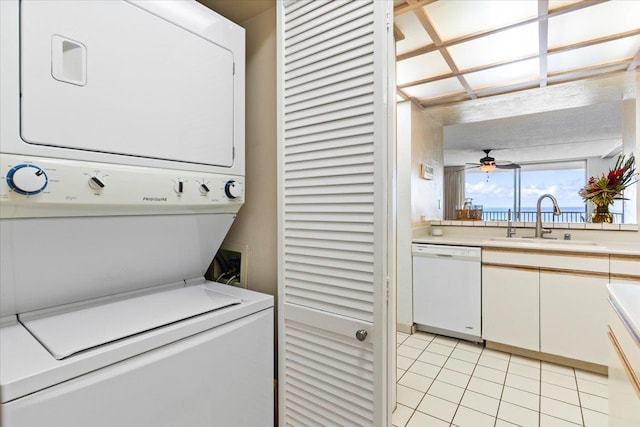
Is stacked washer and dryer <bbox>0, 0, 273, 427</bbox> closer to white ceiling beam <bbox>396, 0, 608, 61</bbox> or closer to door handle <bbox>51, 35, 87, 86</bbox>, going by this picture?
door handle <bbox>51, 35, 87, 86</bbox>

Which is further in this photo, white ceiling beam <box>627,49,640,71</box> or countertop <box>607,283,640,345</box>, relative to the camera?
white ceiling beam <box>627,49,640,71</box>

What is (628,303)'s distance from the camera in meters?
1.19

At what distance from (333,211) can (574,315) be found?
7.68ft

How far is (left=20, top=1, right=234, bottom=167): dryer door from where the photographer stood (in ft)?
2.66

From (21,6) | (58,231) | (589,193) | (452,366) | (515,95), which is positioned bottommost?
(452,366)

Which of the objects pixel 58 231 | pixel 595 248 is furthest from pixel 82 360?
pixel 595 248

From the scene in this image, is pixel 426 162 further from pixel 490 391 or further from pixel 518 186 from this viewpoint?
pixel 518 186

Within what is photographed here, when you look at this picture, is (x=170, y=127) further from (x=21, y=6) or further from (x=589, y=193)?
(x=589, y=193)

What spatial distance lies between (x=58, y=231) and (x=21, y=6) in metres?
0.57

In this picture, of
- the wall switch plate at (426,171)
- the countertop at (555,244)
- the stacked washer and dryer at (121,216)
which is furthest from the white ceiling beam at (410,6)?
the countertop at (555,244)

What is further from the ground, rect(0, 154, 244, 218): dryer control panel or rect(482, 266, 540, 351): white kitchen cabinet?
rect(0, 154, 244, 218): dryer control panel

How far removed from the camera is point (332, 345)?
1170 mm

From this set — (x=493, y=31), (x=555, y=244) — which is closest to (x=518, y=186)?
(x=555, y=244)

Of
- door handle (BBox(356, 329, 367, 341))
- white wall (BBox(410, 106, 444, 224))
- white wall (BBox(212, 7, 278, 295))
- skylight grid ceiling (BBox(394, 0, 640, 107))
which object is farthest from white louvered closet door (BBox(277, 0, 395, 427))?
white wall (BBox(410, 106, 444, 224))
